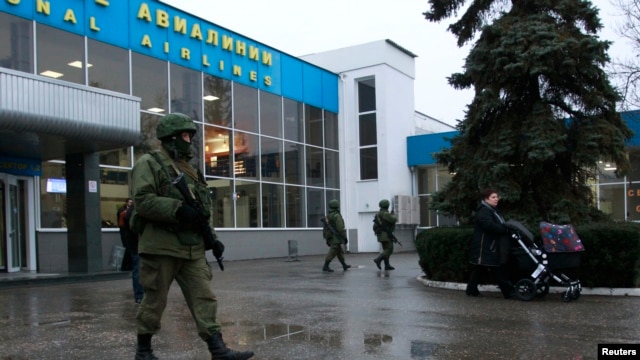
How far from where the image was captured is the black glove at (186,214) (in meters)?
4.31

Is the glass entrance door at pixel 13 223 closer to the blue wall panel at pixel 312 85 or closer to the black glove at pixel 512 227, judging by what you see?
the black glove at pixel 512 227

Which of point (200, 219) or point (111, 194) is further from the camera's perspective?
point (111, 194)

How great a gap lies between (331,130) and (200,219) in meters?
23.1

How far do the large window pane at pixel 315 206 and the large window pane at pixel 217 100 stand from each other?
19.0ft

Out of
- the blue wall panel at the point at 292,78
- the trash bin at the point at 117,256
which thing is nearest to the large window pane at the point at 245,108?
the blue wall panel at the point at 292,78

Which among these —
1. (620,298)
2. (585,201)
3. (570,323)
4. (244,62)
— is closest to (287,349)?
(570,323)

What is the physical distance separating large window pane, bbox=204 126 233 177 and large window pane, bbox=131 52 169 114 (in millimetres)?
2029

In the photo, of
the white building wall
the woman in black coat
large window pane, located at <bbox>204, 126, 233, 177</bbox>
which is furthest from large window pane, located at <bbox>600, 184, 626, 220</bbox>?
the woman in black coat

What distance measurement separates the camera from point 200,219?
4.45 m

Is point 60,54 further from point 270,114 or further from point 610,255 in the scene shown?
point 610,255

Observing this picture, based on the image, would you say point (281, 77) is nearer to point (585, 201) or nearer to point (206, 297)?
point (585, 201)

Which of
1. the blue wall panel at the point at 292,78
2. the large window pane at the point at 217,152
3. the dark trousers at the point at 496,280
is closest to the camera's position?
the dark trousers at the point at 496,280

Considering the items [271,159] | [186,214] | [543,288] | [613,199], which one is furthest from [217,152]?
[613,199]

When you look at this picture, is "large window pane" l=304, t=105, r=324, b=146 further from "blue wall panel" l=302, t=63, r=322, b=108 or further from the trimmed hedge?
the trimmed hedge
